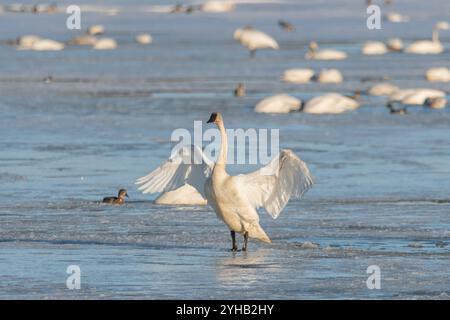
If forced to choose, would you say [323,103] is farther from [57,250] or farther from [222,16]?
[222,16]

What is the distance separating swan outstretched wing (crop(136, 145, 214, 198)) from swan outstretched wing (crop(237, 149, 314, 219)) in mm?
502

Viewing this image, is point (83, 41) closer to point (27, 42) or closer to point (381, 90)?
point (27, 42)

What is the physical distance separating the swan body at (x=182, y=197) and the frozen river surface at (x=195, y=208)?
156mm

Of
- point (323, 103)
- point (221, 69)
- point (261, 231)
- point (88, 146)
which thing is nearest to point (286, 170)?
point (261, 231)

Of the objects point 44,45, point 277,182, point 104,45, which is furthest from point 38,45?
point 277,182

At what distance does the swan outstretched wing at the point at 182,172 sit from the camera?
10.3 metres

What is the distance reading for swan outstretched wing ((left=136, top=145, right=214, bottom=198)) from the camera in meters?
10.3

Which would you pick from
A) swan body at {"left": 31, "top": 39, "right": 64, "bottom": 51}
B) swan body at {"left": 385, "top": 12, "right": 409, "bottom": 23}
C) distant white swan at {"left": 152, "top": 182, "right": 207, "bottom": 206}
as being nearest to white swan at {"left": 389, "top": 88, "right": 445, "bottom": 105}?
distant white swan at {"left": 152, "top": 182, "right": 207, "bottom": 206}

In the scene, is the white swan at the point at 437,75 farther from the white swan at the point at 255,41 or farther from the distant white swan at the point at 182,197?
the distant white swan at the point at 182,197

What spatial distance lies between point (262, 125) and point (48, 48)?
55.8 feet

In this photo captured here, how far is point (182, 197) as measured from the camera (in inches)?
466

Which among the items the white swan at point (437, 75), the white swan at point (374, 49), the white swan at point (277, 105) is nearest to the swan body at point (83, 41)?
the white swan at point (374, 49)

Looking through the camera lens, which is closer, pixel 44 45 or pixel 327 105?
pixel 327 105

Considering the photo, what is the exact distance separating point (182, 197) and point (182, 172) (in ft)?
4.71
